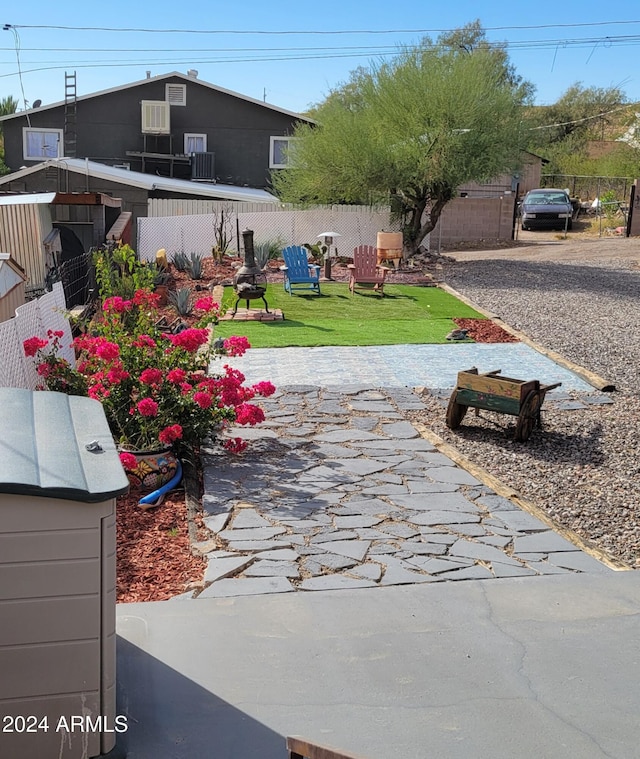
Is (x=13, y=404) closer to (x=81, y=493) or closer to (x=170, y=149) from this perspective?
(x=81, y=493)

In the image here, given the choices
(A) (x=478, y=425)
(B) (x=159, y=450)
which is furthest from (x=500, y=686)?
(A) (x=478, y=425)

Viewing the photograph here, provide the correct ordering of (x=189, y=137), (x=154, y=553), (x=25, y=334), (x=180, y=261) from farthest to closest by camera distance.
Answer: (x=189, y=137) → (x=180, y=261) → (x=25, y=334) → (x=154, y=553)

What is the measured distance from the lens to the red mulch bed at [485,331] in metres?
13.0

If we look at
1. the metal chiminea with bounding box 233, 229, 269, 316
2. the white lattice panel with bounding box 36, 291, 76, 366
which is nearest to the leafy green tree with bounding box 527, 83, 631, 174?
the metal chiminea with bounding box 233, 229, 269, 316

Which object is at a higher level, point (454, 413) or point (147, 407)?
point (147, 407)

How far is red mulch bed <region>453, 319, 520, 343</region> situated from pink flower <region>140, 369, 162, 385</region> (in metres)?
7.25

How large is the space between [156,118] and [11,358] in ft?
76.6

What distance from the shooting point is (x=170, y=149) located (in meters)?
29.5

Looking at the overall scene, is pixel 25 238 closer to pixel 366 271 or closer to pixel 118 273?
pixel 118 273

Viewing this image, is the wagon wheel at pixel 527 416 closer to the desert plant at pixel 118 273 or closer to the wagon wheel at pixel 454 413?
the wagon wheel at pixel 454 413

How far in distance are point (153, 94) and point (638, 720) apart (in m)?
29.1

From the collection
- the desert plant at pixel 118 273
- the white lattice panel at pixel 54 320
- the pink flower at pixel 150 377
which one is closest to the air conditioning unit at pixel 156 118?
the desert plant at pixel 118 273

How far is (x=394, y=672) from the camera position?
3.97 meters

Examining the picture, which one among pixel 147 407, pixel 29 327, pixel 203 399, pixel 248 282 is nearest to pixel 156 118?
pixel 248 282
